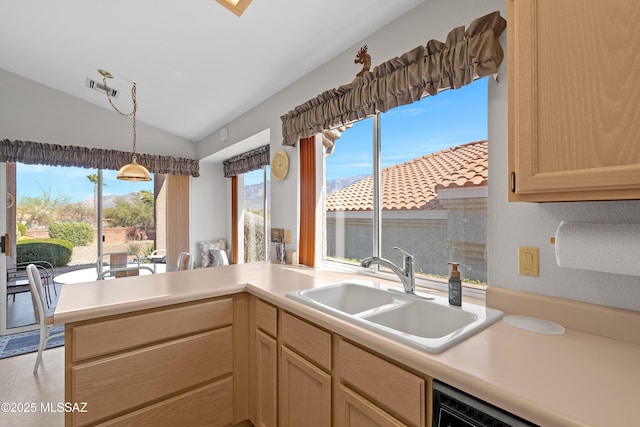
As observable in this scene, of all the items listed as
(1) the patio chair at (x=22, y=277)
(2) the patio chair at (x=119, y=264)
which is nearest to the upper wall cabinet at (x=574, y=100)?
(2) the patio chair at (x=119, y=264)

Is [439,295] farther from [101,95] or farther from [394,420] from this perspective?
[101,95]

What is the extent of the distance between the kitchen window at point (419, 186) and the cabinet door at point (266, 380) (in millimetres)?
865

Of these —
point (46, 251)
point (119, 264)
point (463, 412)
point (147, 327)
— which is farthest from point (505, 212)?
point (46, 251)

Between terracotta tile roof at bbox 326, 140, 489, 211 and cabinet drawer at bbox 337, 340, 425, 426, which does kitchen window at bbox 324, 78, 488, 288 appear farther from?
cabinet drawer at bbox 337, 340, 425, 426

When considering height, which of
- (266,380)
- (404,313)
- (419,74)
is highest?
(419,74)

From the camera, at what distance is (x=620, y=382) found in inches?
27.8

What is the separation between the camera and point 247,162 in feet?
12.8

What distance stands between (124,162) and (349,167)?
124 inches

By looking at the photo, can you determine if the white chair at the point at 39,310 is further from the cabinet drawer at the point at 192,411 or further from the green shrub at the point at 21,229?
the cabinet drawer at the point at 192,411

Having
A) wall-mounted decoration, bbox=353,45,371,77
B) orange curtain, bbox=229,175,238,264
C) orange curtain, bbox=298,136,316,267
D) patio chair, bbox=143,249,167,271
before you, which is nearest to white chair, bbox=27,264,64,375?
patio chair, bbox=143,249,167,271

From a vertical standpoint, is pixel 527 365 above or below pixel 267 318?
above

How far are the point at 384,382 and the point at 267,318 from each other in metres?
0.79

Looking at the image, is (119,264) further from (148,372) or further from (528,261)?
(528,261)

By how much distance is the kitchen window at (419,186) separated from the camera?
4.96 ft
